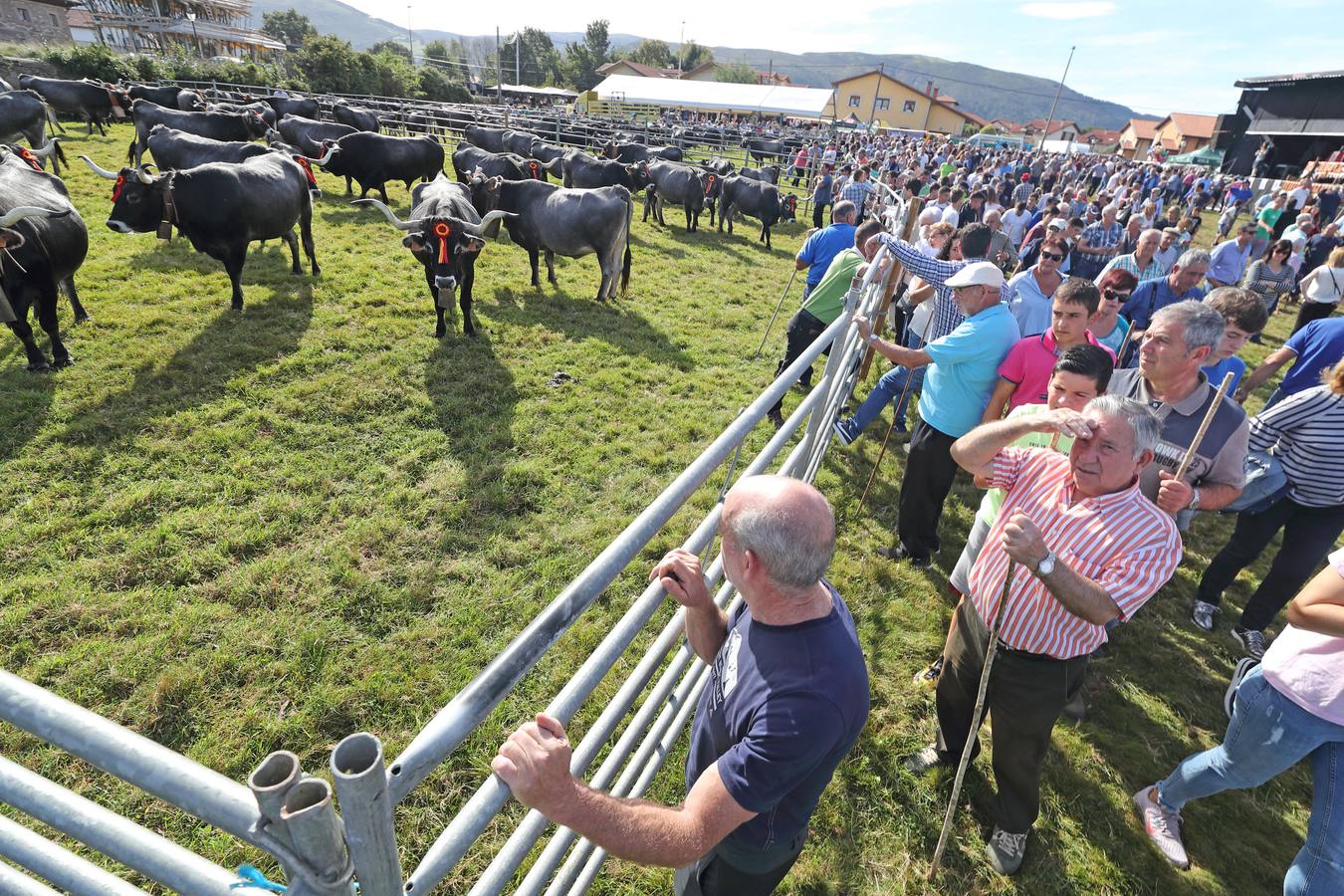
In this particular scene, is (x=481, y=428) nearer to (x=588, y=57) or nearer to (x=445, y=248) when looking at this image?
(x=445, y=248)

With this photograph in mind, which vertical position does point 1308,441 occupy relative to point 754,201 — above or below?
below

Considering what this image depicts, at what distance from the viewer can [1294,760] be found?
2.34 metres

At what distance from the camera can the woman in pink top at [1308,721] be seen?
208 centimetres

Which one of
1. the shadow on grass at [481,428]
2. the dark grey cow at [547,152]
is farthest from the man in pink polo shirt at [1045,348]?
the dark grey cow at [547,152]

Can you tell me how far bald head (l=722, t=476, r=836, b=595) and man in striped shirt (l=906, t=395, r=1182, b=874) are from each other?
2.95 feet

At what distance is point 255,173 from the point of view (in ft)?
27.4

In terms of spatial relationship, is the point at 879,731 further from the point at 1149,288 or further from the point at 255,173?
the point at 255,173

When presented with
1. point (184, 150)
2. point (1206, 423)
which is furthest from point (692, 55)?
point (1206, 423)

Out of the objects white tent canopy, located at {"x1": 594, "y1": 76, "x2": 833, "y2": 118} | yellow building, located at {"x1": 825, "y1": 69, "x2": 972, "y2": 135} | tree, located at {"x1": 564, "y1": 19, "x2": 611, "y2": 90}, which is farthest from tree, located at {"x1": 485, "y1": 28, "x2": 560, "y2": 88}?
white tent canopy, located at {"x1": 594, "y1": 76, "x2": 833, "y2": 118}

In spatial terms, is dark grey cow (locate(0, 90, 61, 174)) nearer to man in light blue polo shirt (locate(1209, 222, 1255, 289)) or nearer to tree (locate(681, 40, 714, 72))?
man in light blue polo shirt (locate(1209, 222, 1255, 289))

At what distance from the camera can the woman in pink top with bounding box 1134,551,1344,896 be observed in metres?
2.08

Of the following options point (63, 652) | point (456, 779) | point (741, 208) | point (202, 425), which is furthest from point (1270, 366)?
point (741, 208)

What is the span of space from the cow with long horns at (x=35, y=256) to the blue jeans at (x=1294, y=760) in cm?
906

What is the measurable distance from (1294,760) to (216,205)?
1069cm
